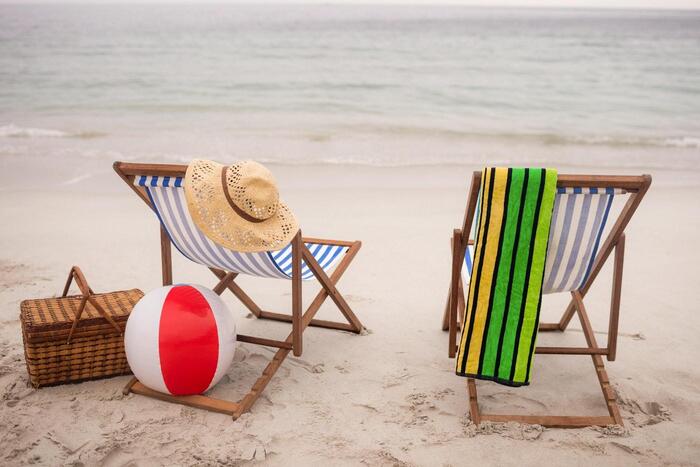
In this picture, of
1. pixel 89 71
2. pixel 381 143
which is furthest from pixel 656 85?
pixel 89 71

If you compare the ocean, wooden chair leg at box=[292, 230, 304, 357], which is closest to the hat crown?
wooden chair leg at box=[292, 230, 304, 357]

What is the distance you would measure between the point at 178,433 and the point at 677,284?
3352 mm

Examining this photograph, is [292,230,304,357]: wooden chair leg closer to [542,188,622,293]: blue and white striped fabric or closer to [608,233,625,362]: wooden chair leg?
[542,188,622,293]: blue and white striped fabric

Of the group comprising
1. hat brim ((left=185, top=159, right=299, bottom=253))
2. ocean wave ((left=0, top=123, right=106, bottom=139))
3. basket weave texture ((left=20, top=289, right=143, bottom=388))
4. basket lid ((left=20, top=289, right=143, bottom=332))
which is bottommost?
basket weave texture ((left=20, top=289, right=143, bottom=388))

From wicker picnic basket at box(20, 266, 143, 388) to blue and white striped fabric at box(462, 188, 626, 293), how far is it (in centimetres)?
192

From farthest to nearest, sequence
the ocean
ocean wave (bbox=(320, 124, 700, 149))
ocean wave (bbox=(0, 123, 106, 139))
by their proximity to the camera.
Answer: ocean wave (bbox=(320, 124, 700, 149)), ocean wave (bbox=(0, 123, 106, 139)), the ocean

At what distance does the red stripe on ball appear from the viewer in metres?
2.85

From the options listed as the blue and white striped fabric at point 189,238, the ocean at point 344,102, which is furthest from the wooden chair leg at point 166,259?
the ocean at point 344,102

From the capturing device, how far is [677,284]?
454 centimetres

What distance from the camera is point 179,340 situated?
2846 mm

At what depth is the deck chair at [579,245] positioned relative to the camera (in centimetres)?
269

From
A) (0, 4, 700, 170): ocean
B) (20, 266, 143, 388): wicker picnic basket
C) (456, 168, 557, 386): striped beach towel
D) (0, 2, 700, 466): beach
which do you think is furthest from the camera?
(0, 4, 700, 170): ocean

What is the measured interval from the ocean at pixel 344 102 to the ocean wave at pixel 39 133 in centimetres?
6

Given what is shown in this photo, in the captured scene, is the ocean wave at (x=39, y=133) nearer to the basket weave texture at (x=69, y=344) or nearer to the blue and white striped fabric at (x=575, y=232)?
the basket weave texture at (x=69, y=344)
